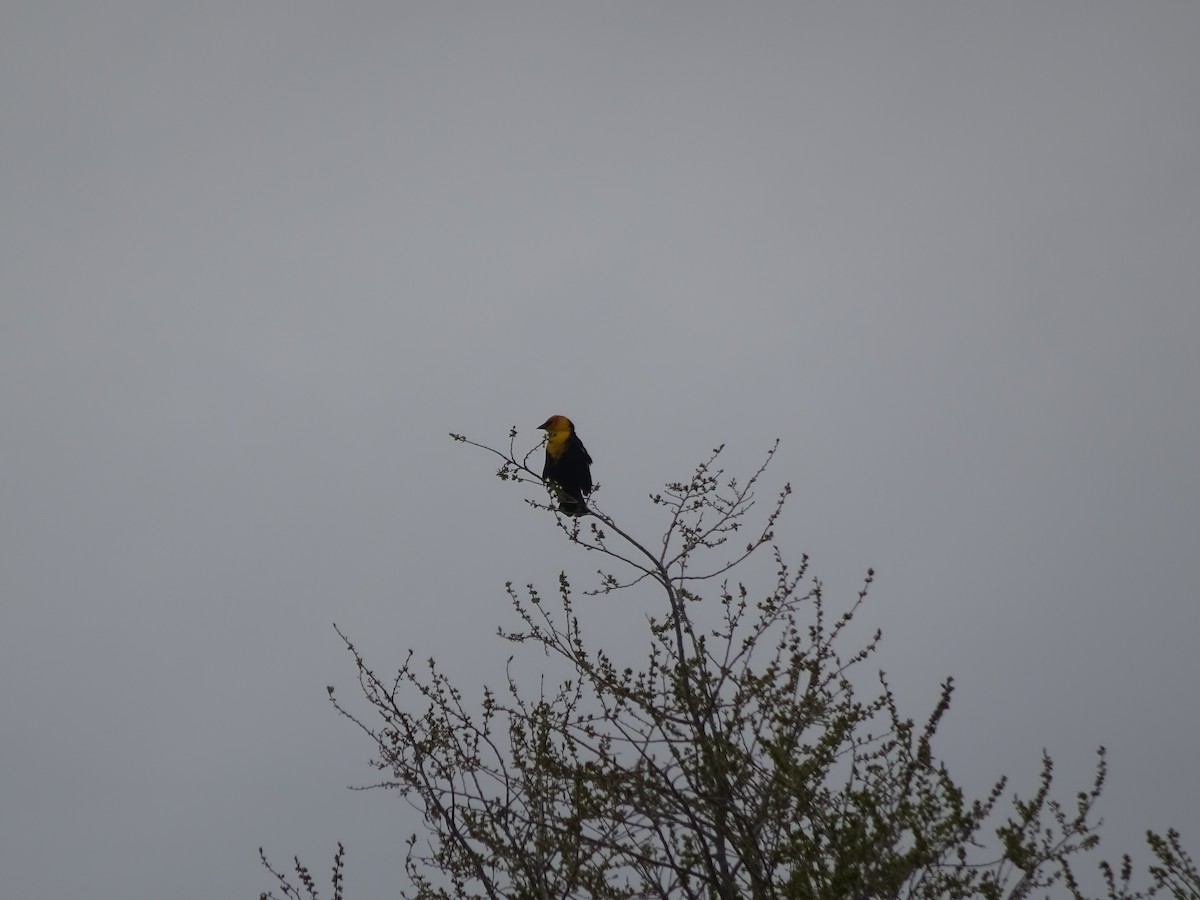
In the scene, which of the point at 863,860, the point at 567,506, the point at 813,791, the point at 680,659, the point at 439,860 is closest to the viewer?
the point at 863,860

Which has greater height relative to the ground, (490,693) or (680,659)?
(490,693)

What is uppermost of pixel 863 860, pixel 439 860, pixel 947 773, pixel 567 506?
pixel 567 506

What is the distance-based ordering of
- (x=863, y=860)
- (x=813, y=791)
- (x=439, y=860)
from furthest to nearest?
1. (x=439, y=860)
2. (x=813, y=791)
3. (x=863, y=860)

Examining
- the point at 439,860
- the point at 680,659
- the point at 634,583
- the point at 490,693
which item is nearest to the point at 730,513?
the point at 634,583

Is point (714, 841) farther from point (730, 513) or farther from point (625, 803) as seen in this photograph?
point (730, 513)

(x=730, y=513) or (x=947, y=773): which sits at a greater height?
(x=730, y=513)

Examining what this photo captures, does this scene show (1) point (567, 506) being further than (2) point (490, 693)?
Yes

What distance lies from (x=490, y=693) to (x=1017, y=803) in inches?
83.6

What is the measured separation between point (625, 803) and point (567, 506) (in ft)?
7.38

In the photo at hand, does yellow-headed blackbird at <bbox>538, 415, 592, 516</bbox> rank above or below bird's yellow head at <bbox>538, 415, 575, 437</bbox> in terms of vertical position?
below

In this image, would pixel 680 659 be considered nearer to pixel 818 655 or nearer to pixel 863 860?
pixel 818 655

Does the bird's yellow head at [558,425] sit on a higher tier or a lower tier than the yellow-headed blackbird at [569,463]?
higher

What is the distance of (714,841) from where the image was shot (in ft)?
12.5

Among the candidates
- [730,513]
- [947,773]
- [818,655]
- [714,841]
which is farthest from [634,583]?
[947,773]
